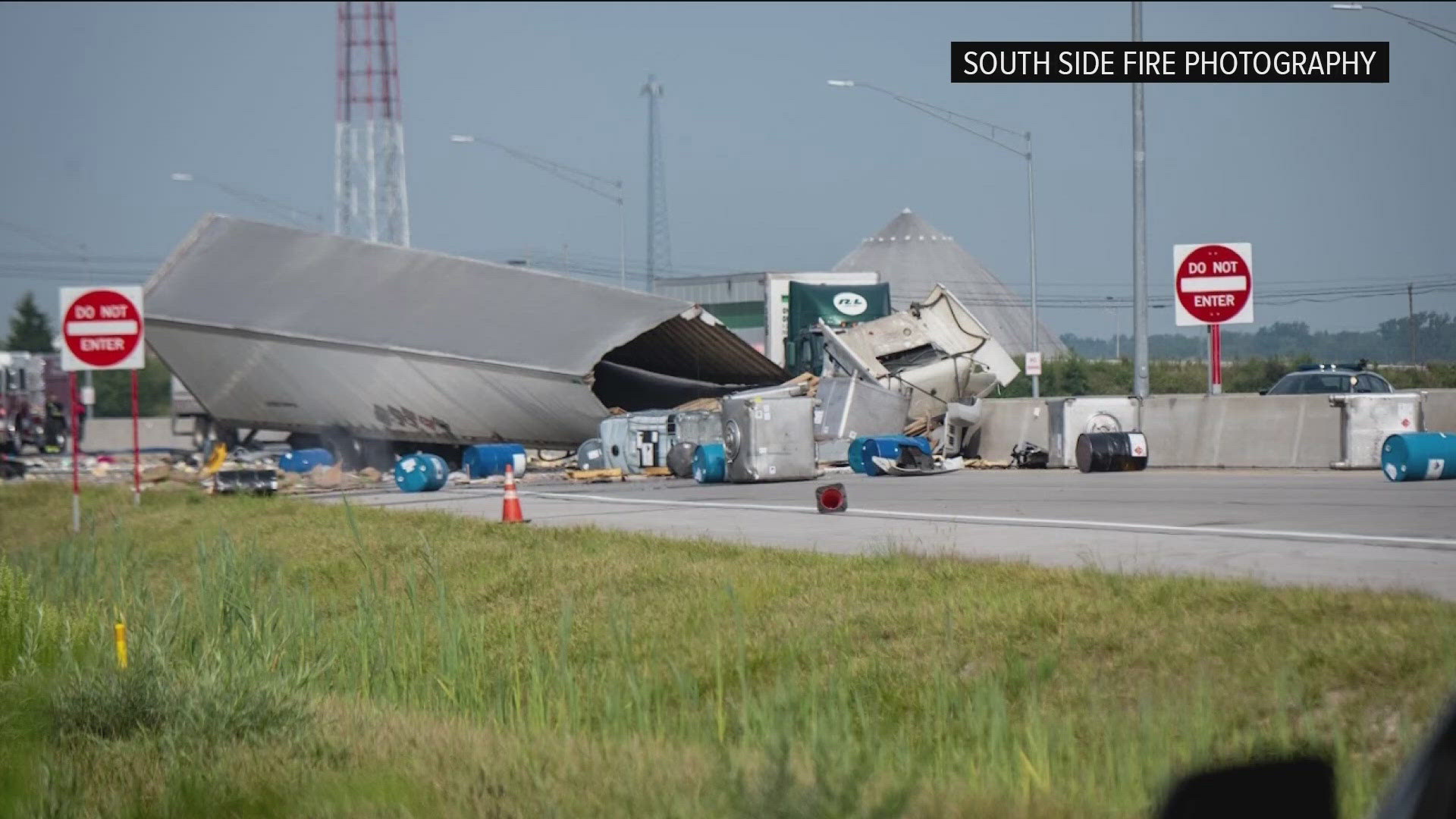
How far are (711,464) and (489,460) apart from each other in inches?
215

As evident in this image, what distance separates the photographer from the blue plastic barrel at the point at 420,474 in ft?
81.4

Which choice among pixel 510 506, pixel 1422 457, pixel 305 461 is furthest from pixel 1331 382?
pixel 305 461

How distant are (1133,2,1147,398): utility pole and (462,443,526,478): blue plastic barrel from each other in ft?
36.0

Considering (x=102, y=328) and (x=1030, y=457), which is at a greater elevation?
(x=102, y=328)

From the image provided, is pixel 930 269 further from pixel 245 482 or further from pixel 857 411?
pixel 245 482

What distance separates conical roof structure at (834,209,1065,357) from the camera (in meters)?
85.4

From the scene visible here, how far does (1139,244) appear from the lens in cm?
2520

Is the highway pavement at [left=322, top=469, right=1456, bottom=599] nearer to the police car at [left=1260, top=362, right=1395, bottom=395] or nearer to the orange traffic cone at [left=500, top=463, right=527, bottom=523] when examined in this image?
the orange traffic cone at [left=500, top=463, right=527, bottom=523]

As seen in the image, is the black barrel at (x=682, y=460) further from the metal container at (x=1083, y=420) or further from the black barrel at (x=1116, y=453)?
the black barrel at (x=1116, y=453)

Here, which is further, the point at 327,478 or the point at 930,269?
the point at 930,269

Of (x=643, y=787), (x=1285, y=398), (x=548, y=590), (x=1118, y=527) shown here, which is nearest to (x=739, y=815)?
(x=643, y=787)

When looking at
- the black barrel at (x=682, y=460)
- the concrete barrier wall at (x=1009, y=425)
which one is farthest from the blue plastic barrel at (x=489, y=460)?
the concrete barrier wall at (x=1009, y=425)

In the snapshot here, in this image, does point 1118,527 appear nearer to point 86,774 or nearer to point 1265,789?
point 86,774

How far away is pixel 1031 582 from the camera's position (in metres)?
→ 9.15
